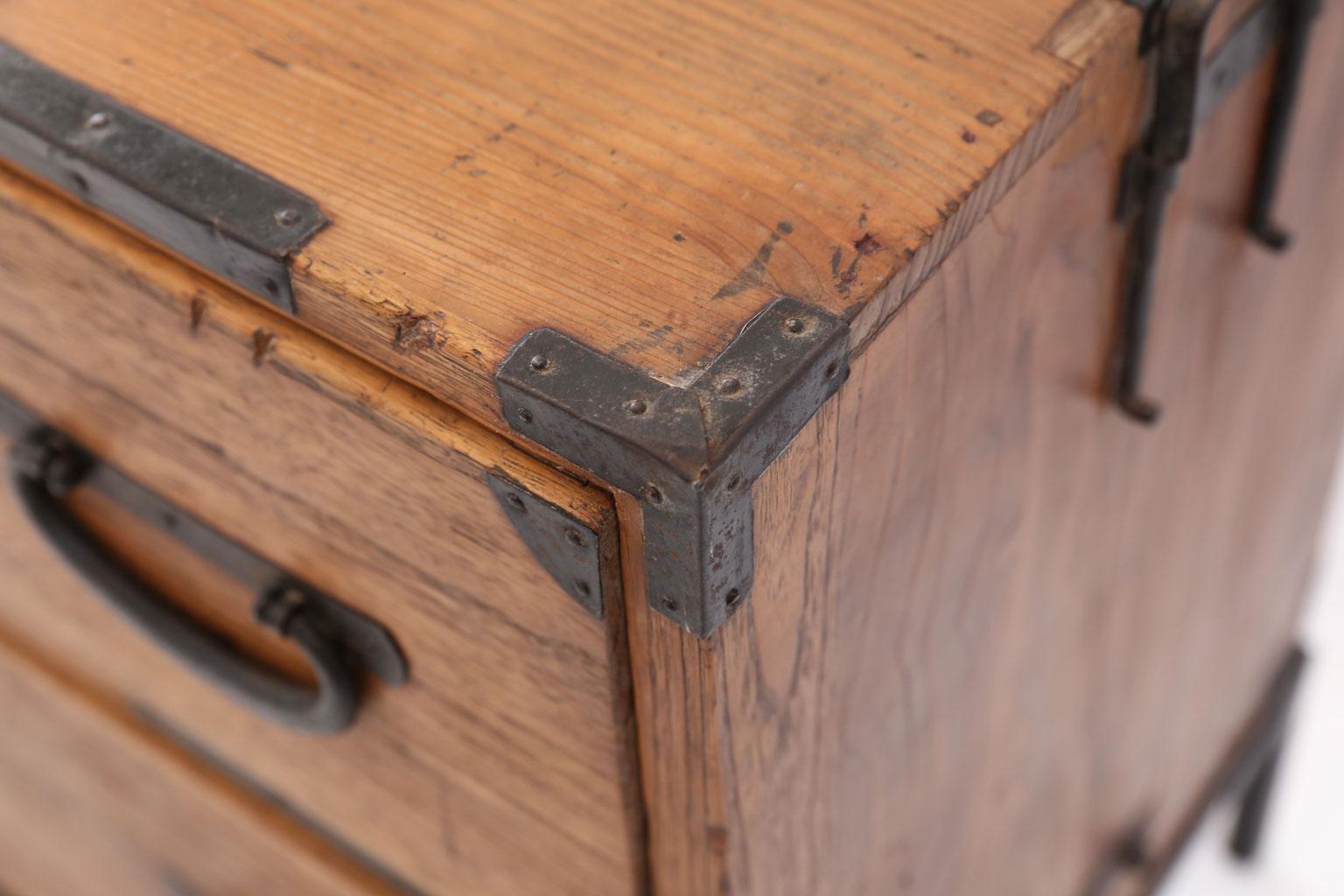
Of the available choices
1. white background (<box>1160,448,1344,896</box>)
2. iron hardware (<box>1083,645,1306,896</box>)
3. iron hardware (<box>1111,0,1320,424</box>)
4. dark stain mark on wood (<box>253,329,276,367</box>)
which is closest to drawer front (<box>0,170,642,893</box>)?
dark stain mark on wood (<box>253,329,276,367</box>)

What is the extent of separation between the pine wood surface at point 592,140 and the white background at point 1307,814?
0.74 m

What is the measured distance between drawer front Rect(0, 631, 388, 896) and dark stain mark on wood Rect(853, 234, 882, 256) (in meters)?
0.39

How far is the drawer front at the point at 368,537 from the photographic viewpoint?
39 centimetres

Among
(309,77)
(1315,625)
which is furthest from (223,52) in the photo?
(1315,625)

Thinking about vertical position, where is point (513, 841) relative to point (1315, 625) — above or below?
below

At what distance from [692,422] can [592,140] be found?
0.36 ft

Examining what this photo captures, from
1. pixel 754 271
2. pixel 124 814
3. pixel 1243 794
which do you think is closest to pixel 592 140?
pixel 754 271

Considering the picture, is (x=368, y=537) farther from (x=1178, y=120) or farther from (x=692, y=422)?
(x=1178, y=120)

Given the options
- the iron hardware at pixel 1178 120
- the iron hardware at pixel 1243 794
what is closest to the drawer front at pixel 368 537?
the iron hardware at pixel 1178 120

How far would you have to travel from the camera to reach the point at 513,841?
517 millimetres

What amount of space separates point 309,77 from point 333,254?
0.08 meters

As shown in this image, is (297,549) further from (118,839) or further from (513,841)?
(118,839)

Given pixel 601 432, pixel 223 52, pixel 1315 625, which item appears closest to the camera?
pixel 601 432

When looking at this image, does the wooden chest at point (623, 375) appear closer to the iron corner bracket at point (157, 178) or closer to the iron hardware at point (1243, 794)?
the iron corner bracket at point (157, 178)
